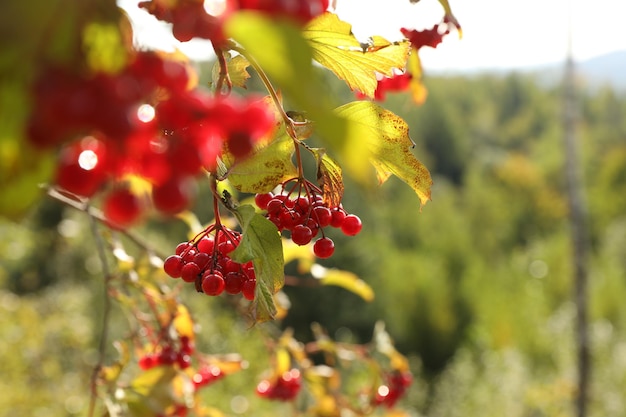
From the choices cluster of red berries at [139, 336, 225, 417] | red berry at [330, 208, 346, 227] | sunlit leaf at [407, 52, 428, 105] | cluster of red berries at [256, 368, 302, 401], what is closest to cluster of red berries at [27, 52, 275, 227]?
red berry at [330, 208, 346, 227]

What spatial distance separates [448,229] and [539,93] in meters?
13.5

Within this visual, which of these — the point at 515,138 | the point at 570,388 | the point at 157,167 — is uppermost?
the point at 157,167

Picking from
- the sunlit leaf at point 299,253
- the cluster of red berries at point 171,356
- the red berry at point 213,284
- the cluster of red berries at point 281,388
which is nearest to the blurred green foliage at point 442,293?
the red berry at point 213,284

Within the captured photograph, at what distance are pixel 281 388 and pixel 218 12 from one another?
3.81 ft

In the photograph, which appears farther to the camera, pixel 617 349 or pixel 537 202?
pixel 537 202

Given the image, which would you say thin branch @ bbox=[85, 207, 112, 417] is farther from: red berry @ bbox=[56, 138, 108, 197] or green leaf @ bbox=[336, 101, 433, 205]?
red berry @ bbox=[56, 138, 108, 197]

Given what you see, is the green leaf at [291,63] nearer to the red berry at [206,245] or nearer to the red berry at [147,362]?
the red berry at [206,245]

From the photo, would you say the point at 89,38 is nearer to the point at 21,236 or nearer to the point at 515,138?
the point at 21,236

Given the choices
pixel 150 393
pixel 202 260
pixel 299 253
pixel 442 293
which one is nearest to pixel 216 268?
pixel 202 260

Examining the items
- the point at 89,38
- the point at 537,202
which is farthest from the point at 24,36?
the point at 537,202

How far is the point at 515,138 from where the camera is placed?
25.9 m

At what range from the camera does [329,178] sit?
1.94ft

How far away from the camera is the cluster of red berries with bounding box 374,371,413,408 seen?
1504 mm

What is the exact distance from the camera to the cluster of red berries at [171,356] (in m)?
0.95
